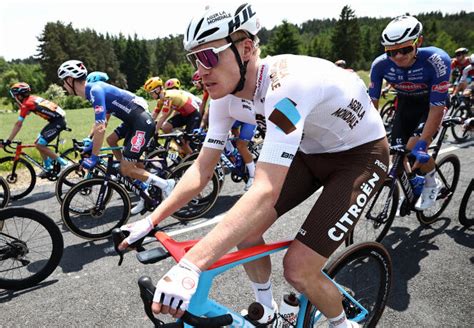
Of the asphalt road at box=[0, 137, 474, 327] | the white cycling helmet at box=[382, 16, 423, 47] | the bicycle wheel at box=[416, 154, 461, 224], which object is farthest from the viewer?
the bicycle wheel at box=[416, 154, 461, 224]

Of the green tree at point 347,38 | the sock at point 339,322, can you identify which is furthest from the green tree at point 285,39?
the sock at point 339,322

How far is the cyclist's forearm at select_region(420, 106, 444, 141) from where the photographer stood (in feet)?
12.8

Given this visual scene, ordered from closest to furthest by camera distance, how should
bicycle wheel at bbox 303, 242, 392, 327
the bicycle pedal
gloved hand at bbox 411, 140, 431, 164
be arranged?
1. the bicycle pedal
2. bicycle wheel at bbox 303, 242, 392, 327
3. gloved hand at bbox 411, 140, 431, 164

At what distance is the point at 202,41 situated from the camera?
1.90 metres

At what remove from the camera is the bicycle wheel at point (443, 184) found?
4.54m

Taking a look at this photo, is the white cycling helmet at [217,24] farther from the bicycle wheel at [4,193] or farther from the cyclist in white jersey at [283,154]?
the bicycle wheel at [4,193]

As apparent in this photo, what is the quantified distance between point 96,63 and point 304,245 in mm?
93750

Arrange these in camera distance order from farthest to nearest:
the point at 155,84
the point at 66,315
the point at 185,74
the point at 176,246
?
the point at 185,74, the point at 155,84, the point at 66,315, the point at 176,246

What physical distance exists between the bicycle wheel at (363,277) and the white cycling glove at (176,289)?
107 centimetres

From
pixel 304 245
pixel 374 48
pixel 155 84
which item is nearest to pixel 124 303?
pixel 304 245

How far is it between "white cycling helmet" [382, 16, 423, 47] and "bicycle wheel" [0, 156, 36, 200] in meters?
6.80

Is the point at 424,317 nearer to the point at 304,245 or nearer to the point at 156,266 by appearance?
the point at 304,245

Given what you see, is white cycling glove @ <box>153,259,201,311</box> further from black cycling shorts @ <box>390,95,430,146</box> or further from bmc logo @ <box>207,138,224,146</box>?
black cycling shorts @ <box>390,95,430,146</box>

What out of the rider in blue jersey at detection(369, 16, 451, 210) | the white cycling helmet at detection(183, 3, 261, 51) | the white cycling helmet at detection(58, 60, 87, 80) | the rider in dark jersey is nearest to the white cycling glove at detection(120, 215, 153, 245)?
the white cycling helmet at detection(183, 3, 261, 51)
